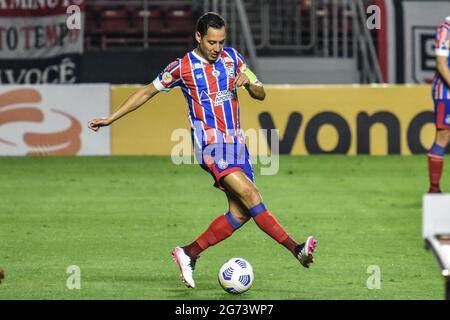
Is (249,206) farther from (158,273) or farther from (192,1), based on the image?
(192,1)

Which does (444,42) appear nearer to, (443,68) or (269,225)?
(443,68)

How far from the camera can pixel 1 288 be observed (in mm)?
8594

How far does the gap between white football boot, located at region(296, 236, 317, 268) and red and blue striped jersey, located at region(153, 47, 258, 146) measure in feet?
2.97

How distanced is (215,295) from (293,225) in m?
3.46

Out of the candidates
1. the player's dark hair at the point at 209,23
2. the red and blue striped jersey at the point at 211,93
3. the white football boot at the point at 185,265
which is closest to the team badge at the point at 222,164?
the red and blue striped jersey at the point at 211,93

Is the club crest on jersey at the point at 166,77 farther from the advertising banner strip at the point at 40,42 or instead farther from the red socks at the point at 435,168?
A: the advertising banner strip at the point at 40,42

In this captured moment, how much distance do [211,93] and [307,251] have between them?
1288 mm

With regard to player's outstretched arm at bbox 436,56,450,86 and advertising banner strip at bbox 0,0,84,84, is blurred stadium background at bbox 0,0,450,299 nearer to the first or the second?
advertising banner strip at bbox 0,0,84,84

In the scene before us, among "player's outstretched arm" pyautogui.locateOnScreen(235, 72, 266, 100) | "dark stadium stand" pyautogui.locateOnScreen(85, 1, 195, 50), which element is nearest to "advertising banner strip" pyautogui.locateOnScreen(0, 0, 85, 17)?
"dark stadium stand" pyautogui.locateOnScreen(85, 1, 195, 50)

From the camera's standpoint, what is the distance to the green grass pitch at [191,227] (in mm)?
8766

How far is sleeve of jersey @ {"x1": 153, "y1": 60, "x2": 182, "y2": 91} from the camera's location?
8883 millimetres

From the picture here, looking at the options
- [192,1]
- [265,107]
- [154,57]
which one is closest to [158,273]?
[265,107]

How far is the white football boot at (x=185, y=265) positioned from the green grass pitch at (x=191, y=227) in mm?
95

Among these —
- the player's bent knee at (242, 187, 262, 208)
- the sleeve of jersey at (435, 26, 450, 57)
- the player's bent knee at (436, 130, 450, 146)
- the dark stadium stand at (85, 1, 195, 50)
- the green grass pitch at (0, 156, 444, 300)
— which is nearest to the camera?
the player's bent knee at (242, 187, 262, 208)
